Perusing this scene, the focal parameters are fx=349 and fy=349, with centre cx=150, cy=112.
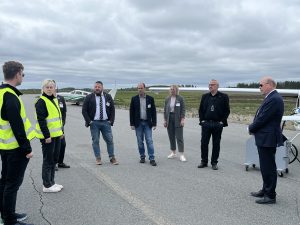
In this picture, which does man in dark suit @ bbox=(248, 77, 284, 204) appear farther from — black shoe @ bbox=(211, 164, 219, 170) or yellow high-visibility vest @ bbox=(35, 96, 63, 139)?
yellow high-visibility vest @ bbox=(35, 96, 63, 139)

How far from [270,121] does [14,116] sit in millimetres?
3677

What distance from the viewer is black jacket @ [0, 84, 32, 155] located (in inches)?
155

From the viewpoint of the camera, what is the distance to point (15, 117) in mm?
3969

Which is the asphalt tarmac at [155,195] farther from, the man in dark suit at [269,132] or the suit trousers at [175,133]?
the suit trousers at [175,133]

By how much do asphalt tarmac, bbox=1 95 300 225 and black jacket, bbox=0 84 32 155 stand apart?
3.72 ft

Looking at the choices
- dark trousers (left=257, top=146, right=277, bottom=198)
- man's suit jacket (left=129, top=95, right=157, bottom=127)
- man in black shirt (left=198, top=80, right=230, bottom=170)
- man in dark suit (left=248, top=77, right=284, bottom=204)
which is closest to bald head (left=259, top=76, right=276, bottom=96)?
man in dark suit (left=248, top=77, right=284, bottom=204)

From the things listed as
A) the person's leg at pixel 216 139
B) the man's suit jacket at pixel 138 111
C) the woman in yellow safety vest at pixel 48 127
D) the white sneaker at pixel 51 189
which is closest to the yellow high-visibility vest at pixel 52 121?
the woman in yellow safety vest at pixel 48 127

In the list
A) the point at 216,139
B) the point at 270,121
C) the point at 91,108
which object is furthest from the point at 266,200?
the point at 91,108

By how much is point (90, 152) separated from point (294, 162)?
5333 mm

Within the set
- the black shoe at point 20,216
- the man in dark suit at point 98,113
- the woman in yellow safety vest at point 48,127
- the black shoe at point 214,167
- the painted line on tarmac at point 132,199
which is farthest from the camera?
the man in dark suit at point 98,113

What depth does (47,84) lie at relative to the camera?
5836 millimetres

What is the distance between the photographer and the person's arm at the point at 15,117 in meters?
3.95

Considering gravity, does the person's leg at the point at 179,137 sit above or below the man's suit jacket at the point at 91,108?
below

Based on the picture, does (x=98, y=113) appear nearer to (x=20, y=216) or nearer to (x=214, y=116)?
(x=214, y=116)
